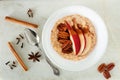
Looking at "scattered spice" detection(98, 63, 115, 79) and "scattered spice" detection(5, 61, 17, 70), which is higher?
"scattered spice" detection(5, 61, 17, 70)

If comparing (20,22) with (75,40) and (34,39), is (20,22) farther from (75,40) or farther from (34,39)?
(75,40)

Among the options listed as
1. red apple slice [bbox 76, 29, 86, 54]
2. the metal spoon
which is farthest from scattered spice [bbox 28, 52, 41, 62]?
red apple slice [bbox 76, 29, 86, 54]

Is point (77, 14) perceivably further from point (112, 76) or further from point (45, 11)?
point (112, 76)

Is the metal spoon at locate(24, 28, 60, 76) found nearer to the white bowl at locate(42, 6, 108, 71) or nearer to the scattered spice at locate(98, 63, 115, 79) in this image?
the white bowl at locate(42, 6, 108, 71)

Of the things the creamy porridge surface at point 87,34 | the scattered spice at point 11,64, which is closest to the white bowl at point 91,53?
the creamy porridge surface at point 87,34

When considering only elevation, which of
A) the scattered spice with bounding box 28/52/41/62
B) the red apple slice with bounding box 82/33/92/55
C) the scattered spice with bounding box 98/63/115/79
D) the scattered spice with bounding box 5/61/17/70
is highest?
the scattered spice with bounding box 5/61/17/70

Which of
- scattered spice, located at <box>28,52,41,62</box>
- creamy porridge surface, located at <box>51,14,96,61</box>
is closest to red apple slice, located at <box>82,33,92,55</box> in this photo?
creamy porridge surface, located at <box>51,14,96,61</box>

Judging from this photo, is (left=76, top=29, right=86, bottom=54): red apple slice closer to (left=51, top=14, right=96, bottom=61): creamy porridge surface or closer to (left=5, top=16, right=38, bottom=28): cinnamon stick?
(left=51, top=14, right=96, bottom=61): creamy porridge surface
